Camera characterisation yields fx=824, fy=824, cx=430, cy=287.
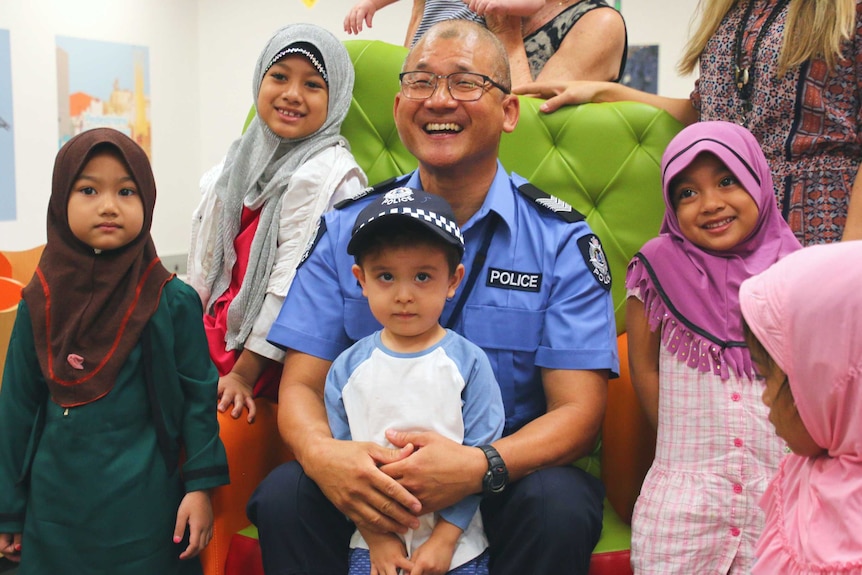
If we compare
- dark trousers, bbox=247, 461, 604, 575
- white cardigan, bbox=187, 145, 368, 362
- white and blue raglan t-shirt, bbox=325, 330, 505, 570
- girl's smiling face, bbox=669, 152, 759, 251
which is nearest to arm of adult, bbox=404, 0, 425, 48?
white cardigan, bbox=187, 145, 368, 362

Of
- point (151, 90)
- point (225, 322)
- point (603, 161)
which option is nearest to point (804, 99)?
point (603, 161)

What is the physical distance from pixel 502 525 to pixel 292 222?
3.58 feet

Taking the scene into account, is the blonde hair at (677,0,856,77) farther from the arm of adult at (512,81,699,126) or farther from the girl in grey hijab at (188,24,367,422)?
the girl in grey hijab at (188,24,367,422)

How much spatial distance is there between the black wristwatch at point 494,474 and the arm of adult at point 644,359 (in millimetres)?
504

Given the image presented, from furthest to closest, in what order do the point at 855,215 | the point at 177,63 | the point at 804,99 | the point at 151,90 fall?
the point at 177,63, the point at 151,90, the point at 804,99, the point at 855,215

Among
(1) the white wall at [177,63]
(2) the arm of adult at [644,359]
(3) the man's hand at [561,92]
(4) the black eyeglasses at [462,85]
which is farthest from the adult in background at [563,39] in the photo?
(1) the white wall at [177,63]

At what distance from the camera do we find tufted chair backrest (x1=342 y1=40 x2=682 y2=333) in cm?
248

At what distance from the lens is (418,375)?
1.62 meters

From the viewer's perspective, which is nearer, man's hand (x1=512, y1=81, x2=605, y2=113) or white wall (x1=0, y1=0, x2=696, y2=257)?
man's hand (x1=512, y1=81, x2=605, y2=113)

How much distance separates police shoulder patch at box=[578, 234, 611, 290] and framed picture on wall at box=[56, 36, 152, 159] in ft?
10.5

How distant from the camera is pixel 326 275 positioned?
2.05 meters

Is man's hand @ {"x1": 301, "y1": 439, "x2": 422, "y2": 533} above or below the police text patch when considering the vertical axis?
below

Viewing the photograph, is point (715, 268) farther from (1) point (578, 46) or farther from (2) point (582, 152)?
(1) point (578, 46)

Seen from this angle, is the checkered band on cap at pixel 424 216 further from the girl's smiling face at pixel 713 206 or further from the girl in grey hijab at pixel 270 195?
the girl in grey hijab at pixel 270 195
